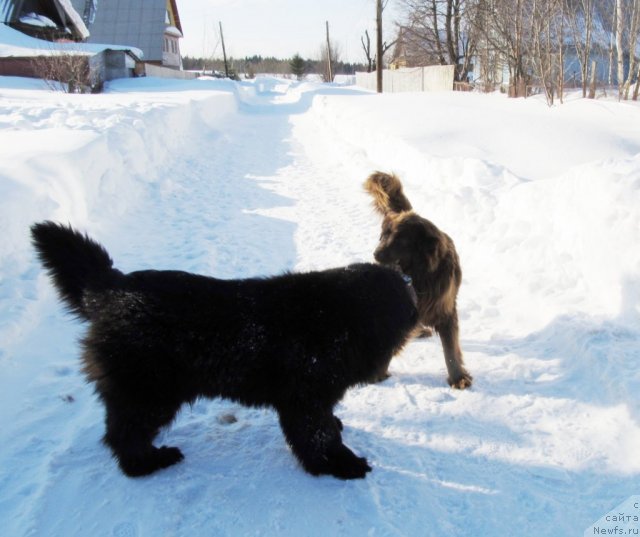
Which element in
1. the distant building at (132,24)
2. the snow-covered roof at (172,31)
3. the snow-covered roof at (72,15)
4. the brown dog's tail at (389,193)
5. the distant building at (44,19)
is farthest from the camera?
the snow-covered roof at (172,31)

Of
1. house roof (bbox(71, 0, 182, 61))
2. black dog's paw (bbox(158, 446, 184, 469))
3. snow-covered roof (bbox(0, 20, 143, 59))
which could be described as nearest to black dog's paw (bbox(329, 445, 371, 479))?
black dog's paw (bbox(158, 446, 184, 469))

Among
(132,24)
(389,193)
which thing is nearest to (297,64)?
(132,24)

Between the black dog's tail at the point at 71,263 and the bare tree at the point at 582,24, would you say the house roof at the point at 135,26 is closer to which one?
the bare tree at the point at 582,24

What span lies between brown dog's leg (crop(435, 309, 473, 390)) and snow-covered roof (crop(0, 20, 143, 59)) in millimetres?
26892

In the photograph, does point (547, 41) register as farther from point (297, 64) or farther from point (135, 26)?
point (297, 64)

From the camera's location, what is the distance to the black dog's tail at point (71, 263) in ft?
7.49

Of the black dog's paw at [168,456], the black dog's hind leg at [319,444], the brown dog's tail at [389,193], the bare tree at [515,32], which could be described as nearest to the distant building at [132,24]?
the bare tree at [515,32]

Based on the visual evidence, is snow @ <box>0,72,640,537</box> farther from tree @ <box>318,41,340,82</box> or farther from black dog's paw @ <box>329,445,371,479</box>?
tree @ <box>318,41,340,82</box>

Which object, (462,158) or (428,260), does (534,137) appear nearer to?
(462,158)

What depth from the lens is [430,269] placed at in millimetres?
3125

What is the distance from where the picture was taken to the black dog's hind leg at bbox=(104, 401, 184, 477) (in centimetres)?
224

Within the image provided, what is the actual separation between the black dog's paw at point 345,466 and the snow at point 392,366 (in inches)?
1.9

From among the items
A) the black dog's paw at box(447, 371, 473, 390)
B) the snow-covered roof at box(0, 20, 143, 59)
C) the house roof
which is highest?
the house roof

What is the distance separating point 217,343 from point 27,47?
31422 mm
